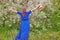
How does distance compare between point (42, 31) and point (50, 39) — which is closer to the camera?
point (50, 39)

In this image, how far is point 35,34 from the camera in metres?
6.92

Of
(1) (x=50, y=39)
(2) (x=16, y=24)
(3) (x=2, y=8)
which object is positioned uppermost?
(3) (x=2, y=8)

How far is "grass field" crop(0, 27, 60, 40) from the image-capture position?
259 inches

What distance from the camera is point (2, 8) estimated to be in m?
7.88

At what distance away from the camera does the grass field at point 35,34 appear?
6.57m

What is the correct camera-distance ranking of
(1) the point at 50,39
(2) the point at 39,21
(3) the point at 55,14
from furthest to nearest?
(3) the point at 55,14, (2) the point at 39,21, (1) the point at 50,39

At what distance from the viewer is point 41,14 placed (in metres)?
7.76

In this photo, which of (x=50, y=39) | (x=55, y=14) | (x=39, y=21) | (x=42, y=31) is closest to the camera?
(x=50, y=39)

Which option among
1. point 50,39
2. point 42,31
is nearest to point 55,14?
point 42,31

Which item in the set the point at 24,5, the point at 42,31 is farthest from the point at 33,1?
the point at 42,31

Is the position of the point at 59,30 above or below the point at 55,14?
below

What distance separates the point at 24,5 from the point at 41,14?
0.70m

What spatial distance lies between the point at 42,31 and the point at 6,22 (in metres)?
1.15

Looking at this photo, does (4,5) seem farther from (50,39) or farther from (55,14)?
(50,39)
